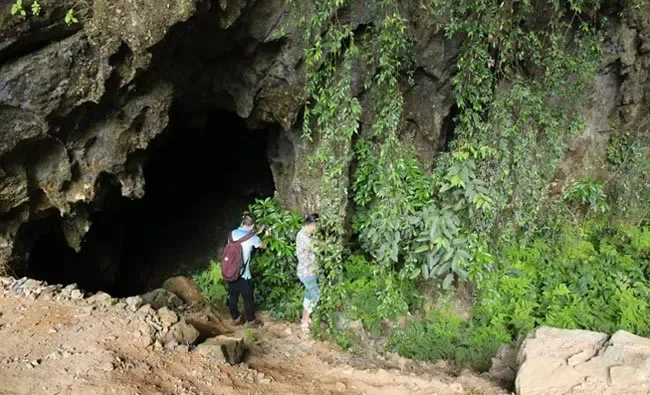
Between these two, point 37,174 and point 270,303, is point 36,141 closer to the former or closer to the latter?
point 37,174

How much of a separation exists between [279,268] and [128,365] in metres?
3.40

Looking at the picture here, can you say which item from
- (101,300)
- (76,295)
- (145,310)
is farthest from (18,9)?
(145,310)

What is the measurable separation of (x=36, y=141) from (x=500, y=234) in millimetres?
6061

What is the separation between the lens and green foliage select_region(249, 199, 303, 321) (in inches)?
298

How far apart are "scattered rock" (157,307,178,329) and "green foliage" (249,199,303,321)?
2.21m

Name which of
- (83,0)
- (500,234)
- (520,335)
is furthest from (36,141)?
(520,335)

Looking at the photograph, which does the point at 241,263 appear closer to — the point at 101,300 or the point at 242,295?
the point at 242,295

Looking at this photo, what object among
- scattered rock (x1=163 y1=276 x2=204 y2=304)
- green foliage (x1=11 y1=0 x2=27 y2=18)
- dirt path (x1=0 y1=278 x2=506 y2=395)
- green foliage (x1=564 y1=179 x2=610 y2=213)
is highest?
green foliage (x1=11 y1=0 x2=27 y2=18)

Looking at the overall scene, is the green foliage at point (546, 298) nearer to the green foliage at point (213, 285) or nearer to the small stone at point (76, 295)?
the green foliage at point (213, 285)

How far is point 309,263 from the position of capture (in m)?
6.51

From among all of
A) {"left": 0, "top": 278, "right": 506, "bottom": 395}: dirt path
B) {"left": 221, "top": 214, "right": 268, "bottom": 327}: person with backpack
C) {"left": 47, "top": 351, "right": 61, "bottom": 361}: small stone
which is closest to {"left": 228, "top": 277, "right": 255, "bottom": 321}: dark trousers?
{"left": 221, "top": 214, "right": 268, "bottom": 327}: person with backpack

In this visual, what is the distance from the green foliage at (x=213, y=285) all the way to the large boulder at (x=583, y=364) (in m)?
4.71

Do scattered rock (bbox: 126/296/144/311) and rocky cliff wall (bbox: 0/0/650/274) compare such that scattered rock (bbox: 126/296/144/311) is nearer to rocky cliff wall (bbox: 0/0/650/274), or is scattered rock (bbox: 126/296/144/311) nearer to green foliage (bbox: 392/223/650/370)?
rocky cliff wall (bbox: 0/0/650/274)

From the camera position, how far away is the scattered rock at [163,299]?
A: 732 cm
